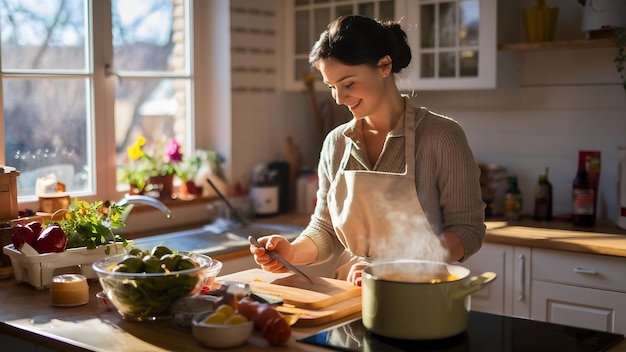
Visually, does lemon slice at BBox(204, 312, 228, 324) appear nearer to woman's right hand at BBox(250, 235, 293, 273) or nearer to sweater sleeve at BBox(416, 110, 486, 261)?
woman's right hand at BBox(250, 235, 293, 273)

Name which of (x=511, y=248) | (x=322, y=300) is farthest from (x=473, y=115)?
(x=322, y=300)

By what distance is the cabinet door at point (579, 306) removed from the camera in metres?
3.20

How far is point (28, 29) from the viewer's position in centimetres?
337

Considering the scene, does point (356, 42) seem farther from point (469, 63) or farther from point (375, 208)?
point (469, 63)

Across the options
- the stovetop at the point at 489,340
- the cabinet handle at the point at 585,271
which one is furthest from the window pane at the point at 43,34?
the cabinet handle at the point at 585,271

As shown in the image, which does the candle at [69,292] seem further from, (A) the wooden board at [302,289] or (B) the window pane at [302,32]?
(B) the window pane at [302,32]

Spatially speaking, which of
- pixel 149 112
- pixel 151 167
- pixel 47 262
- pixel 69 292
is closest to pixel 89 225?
pixel 47 262

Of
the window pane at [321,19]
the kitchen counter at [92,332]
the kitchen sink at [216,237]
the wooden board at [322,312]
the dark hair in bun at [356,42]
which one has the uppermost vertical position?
the window pane at [321,19]

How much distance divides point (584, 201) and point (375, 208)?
1501mm

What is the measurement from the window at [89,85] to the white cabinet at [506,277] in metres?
1.54

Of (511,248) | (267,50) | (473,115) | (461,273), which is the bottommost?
(511,248)

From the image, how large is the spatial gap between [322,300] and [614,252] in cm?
154

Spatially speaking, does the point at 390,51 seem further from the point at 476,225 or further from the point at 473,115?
the point at 473,115

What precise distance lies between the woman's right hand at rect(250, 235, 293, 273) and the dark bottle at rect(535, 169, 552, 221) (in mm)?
1777
